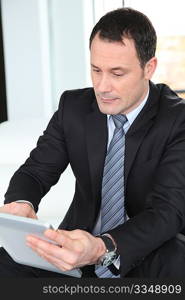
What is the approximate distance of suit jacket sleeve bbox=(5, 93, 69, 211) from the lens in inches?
73.2

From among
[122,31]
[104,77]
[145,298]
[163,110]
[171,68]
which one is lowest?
[171,68]

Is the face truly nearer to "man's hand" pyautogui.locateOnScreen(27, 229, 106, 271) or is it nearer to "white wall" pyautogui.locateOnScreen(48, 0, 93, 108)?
"man's hand" pyautogui.locateOnScreen(27, 229, 106, 271)

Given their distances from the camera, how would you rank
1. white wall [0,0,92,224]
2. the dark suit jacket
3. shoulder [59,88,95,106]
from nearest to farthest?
the dark suit jacket < shoulder [59,88,95,106] < white wall [0,0,92,224]

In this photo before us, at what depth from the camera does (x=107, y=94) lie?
1.70 meters

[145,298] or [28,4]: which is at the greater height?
[28,4]

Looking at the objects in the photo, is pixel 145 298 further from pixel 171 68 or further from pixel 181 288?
pixel 171 68

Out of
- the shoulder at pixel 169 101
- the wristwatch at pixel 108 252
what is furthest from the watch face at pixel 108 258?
the shoulder at pixel 169 101

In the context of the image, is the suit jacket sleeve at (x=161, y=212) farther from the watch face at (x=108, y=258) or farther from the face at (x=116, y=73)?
the face at (x=116, y=73)

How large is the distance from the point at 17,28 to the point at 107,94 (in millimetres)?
3757

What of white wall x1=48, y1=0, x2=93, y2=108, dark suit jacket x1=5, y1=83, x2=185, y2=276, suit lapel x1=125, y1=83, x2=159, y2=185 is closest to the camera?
dark suit jacket x1=5, y1=83, x2=185, y2=276

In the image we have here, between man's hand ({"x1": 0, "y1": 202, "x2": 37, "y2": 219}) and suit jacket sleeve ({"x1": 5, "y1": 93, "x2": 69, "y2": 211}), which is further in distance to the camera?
suit jacket sleeve ({"x1": 5, "y1": 93, "x2": 69, "y2": 211})

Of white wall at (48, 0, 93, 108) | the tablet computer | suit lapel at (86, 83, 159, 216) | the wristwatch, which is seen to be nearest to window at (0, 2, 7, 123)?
white wall at (48, 0, 93, 108)

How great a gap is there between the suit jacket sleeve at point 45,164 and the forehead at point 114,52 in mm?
337

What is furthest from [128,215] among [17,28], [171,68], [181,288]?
[171,68]
